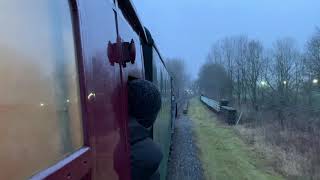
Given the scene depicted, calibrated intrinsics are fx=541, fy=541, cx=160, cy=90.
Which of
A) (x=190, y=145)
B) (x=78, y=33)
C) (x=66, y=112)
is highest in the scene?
(x=78, y=33)

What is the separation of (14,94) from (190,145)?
18.9 m

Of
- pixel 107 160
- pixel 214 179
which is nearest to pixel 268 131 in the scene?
pixel 214 179

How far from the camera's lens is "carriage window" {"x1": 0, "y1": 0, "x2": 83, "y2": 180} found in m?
1.50

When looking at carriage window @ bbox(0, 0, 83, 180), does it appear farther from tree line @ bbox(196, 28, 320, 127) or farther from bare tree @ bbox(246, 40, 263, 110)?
bare tree @ bbox(246, 40, 263, 110)

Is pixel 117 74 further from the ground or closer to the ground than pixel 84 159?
further from the ground

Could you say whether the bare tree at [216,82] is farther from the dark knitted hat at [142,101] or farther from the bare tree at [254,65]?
the dark knitted hat at [142,101]

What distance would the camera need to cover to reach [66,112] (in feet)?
6.50

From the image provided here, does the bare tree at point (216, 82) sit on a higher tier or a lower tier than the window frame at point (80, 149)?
lower

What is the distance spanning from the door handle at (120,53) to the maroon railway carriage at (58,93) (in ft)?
0.09

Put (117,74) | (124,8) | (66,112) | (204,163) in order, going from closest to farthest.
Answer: (66,112) < (117,74) < (124,8) < (204,163)

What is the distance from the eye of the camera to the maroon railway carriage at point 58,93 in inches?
59.9

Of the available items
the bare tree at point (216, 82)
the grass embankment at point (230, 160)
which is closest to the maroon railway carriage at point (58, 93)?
the grass embankment at point (230, 160)

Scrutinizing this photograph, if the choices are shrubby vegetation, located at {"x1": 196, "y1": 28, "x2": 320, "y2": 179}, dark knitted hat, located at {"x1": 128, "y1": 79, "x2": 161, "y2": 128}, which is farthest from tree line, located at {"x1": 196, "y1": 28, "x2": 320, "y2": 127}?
dark knitted hat, located at {"x1": 128, "y1": 79, "x2": 161, "y2": 128}

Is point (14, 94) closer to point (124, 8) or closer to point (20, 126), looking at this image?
point (20, 126)
